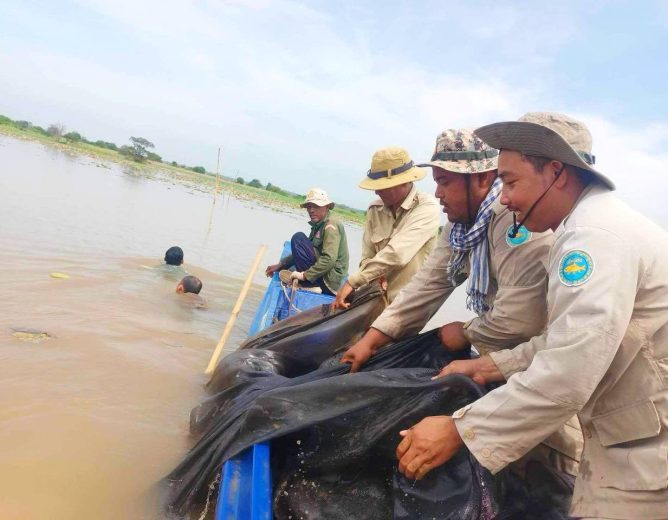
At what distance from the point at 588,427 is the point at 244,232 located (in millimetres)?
14128

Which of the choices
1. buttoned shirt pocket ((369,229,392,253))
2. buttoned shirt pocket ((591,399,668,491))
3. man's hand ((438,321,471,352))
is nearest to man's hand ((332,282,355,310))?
buttoned shirt pocket ((369,229,392,253))

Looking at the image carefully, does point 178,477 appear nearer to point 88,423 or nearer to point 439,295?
point 88,423

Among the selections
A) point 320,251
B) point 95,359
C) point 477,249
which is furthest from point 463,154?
point 320,251

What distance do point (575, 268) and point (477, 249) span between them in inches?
37.2

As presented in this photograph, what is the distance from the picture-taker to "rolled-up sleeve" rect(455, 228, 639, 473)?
1.24 m

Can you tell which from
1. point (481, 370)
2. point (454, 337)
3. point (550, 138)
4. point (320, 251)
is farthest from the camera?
point (320, 251)

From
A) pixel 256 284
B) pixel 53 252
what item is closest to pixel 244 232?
pixel 256 284

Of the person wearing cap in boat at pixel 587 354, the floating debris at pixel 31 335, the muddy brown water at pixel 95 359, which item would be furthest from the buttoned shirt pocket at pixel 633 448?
the floating debris at pixel 31 335

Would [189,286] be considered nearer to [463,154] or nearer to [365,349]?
[365,349]

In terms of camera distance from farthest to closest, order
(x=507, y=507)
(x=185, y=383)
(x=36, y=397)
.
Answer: (x=185, y=383) < (x=36, y=397) < (x=507, y=507)

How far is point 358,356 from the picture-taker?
2514mm

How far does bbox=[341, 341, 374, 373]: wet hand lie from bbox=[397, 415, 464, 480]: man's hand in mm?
949

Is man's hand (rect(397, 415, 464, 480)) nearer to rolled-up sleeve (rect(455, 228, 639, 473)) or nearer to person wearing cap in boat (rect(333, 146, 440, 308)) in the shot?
rolled-up sleeve (rect(455, 228, 639, 473))

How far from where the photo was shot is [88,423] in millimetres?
2828
